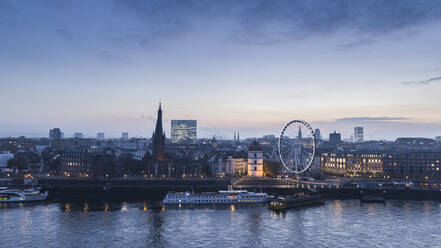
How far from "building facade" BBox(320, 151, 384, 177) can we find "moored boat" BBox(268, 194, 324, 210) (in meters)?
80.7

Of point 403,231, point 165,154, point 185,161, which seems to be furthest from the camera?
point 185,161

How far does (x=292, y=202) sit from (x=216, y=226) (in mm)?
30125

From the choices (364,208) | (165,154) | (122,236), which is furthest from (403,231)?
(165,154)

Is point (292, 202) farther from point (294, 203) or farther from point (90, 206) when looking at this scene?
point (90, 206)

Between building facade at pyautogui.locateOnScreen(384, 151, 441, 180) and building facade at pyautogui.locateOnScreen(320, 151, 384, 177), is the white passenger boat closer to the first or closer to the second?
building facade at pyautogui.locateOnScreen(320, 151, 384, 177)

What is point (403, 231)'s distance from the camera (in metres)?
70.1

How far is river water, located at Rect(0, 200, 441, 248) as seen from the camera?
62.8 metres

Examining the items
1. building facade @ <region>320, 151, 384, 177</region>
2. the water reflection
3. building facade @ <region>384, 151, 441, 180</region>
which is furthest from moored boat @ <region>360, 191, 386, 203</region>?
the water reflection

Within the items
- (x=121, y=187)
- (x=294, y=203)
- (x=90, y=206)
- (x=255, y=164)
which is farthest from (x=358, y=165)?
(x=90, y=206)

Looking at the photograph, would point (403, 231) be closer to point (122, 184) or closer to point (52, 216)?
point (52, 216)

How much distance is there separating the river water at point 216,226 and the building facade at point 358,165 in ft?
272

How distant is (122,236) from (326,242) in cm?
3536

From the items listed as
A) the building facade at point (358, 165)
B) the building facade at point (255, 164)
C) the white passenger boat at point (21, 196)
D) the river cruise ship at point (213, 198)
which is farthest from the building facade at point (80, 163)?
the building facade at point (358, 165)

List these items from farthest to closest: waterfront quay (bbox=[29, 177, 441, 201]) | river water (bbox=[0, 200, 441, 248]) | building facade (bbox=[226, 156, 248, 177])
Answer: building facade (bbox=[226, 156, 248, 177])
waterfront quay (bbox=[29, 177, 441, 201])
river water (bbox=[0, 200, 441, 248])
